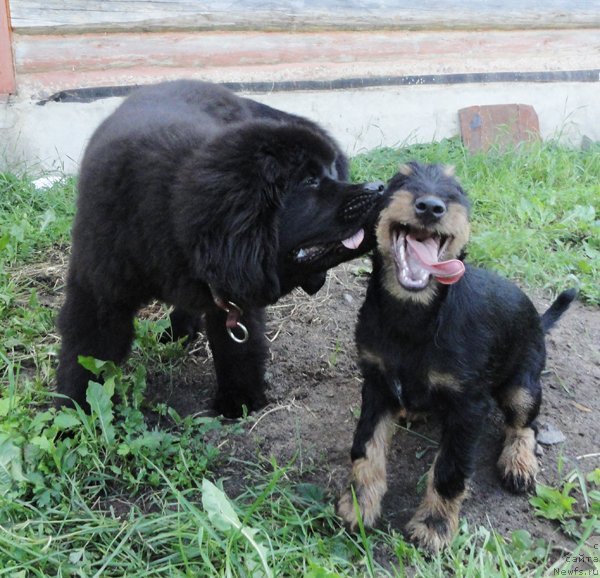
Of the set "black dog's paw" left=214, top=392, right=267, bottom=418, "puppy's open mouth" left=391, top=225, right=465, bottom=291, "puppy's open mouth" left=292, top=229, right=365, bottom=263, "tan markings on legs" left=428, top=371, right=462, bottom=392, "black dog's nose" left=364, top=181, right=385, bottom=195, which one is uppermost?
"black dog's nose" left=364, top=181, right=385, bottom=195

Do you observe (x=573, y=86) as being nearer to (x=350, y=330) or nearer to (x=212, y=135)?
(x=350, y=330)

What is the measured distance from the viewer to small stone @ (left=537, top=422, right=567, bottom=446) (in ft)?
10.3

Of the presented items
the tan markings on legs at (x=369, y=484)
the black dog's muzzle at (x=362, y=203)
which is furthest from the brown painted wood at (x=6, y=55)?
the tan markings on legs at (x=369, y=484)

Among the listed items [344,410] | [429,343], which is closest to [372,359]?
[429,343]

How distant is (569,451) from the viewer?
3074 mm

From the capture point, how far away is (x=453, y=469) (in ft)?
8.46

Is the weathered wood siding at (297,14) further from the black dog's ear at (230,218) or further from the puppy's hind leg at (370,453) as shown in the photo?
the puppy's hind leg at (370,453)

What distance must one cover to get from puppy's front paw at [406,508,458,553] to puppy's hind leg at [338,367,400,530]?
160mm

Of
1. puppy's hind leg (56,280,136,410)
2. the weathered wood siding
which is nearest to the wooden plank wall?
the weathered wood siding

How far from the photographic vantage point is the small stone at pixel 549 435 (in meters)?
3.14

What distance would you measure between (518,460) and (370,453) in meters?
0.61

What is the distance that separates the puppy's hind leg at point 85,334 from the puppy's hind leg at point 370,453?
1031 mm

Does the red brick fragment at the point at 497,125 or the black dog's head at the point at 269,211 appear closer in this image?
the black dog's head at the point at 269,211

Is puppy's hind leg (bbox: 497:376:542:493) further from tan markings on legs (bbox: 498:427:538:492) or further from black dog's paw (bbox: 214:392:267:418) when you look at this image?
black dog's paw (bbox: 214:392:267:418)
